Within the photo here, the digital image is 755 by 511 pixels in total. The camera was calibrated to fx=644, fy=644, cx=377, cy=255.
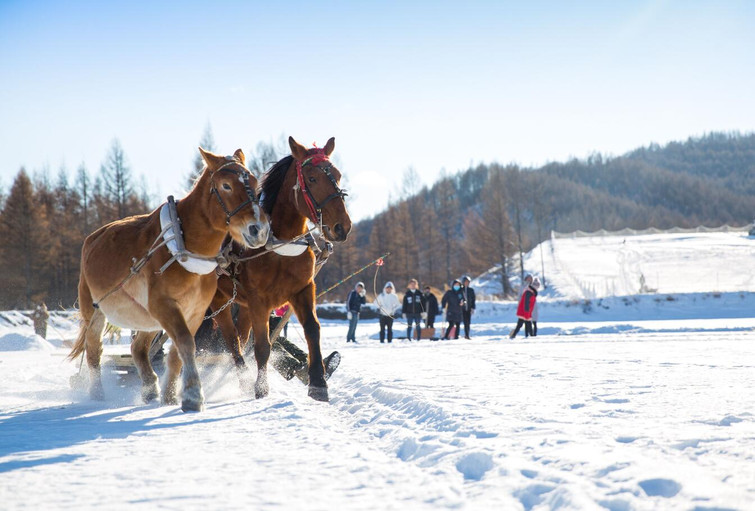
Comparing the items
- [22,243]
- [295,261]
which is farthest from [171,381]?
[22,243]

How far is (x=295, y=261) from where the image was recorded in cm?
599

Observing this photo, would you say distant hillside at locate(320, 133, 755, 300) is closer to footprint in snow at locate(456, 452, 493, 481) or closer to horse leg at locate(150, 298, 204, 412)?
horse leg at locate(150, 298, 204, 412)

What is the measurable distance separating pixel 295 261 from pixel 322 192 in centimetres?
73

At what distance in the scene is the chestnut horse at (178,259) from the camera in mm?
5238

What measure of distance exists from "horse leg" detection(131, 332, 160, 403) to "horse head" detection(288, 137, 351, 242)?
7.00 ft

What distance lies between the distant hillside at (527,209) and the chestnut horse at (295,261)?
1696 inches

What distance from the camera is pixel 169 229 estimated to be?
17.9ft

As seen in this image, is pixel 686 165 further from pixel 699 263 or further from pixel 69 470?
pixel 69 470

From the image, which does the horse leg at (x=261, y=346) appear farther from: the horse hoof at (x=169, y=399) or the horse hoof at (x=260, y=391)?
the horse hoof at (x=169, y=399)

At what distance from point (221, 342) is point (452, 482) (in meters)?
4.73

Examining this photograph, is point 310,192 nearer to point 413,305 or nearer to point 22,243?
point 413,305

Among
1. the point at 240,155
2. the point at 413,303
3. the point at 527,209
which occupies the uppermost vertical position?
the point at 527,209

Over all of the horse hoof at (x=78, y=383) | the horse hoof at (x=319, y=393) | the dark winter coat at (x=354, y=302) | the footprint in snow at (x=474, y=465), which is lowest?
the footprint in snow at (x=474, y=465)

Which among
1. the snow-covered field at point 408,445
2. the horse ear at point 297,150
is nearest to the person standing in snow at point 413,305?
the snow-covered field at point 408,445
